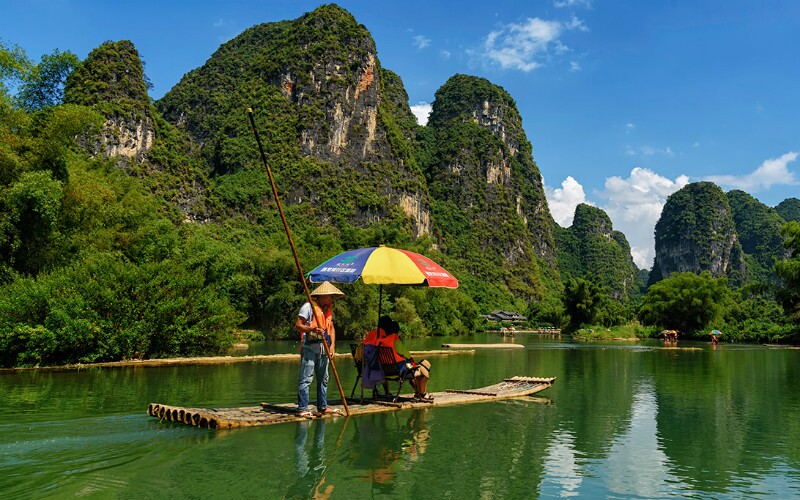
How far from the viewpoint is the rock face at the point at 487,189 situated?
157000 millimetres

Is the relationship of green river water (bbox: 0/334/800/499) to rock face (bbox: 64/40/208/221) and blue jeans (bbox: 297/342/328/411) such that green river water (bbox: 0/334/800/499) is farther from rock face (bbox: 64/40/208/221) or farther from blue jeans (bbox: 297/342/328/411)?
rock face (bbox: 64/40/208/221)

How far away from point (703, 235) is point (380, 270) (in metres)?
183

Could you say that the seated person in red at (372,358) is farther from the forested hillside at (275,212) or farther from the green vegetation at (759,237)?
the green vegetation at (759,237)

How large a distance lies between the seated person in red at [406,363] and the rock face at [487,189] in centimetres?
13622

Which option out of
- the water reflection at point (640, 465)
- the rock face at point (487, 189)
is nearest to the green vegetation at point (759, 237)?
the rock face at point (487, 189)

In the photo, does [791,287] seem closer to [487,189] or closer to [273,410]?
[273,410]

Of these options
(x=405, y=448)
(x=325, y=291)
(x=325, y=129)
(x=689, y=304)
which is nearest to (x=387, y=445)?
(x=405, y=448)

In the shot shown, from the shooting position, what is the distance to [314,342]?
962 cm

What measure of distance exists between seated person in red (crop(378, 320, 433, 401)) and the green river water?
574mm

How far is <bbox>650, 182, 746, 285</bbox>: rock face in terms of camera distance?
546 feet

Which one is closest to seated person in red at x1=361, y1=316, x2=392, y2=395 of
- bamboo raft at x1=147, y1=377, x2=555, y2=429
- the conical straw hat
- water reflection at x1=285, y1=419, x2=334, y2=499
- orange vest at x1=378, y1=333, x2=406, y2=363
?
orange vest at x1=378, y1=333, x2=406, y2=363

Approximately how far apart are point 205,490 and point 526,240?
549 ft

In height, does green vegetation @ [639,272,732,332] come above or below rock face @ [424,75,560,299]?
below

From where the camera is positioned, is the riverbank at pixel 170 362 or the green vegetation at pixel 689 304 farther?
the green vegetation at pixel 689 304
